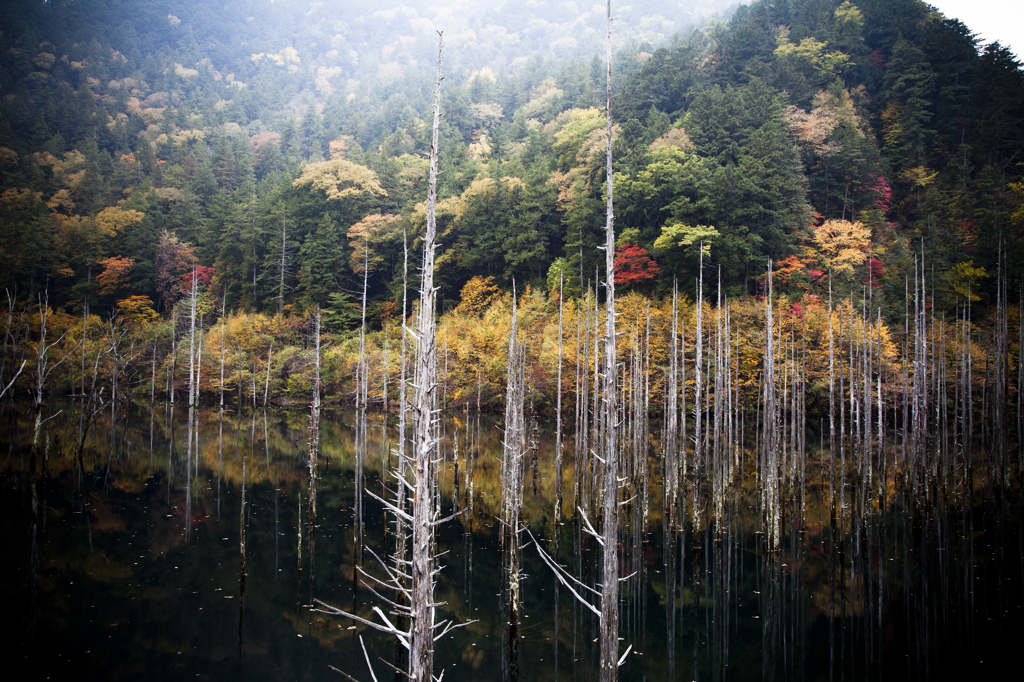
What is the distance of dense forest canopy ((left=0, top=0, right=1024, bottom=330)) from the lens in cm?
3167

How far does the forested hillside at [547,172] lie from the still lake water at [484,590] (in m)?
9.93

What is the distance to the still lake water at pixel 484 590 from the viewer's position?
9.74 metres

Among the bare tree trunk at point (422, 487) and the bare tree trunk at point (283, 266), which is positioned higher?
the bare tree trunk at point (283, 266)

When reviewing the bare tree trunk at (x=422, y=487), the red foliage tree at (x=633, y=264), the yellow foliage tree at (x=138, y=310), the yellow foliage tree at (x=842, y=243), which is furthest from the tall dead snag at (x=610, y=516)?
the yellow foliage tree at (x=138, y=310)

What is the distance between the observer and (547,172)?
43.6 metres

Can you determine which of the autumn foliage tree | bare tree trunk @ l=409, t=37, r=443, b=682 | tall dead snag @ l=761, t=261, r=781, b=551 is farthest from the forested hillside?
bare tree trunk @ l=409, t=37, r=443, b=682

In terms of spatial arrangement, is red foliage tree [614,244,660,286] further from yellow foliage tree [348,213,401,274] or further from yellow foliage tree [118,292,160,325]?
yellow foliage tree [118,292,160,325]

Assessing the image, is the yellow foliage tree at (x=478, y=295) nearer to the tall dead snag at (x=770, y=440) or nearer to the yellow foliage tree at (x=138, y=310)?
the yellow foliage tree at (x=138, y=310)

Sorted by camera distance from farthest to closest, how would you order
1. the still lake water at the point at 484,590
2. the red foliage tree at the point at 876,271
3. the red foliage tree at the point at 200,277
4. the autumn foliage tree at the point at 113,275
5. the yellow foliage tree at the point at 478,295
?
the red foliage tree at the point at 200,277 < the autumn foliage tree at the point at 113,275 < the yellow foliage tree at the point at 478,295 < the red foliage tree at the point at 876,271 < the still lake water at the point at 484,590

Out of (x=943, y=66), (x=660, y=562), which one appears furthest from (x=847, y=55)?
(x=660, y=562)

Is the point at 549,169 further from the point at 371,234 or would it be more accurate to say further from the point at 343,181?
the point at 343,181

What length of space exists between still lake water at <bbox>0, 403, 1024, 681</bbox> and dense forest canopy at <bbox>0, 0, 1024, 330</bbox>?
9489 mm

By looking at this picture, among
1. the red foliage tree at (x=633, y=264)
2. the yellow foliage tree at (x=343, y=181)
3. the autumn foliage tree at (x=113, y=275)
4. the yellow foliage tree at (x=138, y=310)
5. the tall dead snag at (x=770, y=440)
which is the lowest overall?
the tall dead snag at (x=770, y=440)

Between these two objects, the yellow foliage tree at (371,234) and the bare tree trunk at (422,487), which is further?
the yellow foliage tree at (371,234)
